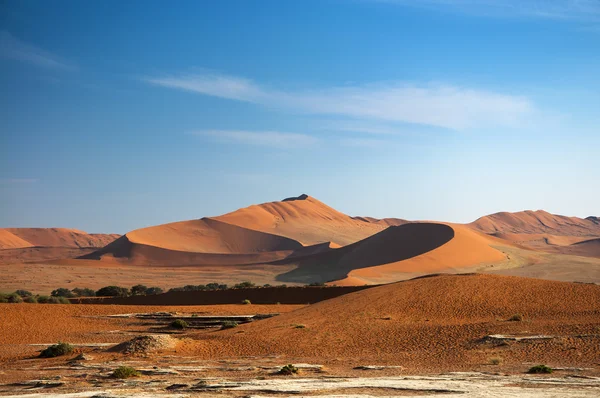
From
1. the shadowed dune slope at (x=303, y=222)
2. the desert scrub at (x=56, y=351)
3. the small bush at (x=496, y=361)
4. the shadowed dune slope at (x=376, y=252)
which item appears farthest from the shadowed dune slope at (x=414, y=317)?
the shadowed dune slope at (x=303, y=222)

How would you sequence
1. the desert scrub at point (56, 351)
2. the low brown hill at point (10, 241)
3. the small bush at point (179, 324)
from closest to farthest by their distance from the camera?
the desert scrub at point (56, 351), the small bush at point (179, 324), the low brown hill at point (10, 241)

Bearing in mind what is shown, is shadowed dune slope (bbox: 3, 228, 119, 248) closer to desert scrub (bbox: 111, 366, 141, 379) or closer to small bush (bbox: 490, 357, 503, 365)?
desert scrub (bbox: 111, 366, 141, 379)

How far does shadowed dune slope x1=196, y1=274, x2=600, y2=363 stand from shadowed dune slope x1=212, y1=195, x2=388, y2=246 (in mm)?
94644

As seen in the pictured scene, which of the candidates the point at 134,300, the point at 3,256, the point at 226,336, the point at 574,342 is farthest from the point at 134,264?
the point at 574,342

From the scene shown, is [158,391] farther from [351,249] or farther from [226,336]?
[351,249]

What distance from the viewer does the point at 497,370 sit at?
52.0 ft

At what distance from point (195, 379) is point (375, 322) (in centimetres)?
1132

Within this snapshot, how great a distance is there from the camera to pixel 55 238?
624ft

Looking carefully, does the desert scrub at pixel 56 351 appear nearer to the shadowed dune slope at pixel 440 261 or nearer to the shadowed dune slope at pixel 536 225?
the shadowed dune slope at pixel 440 261

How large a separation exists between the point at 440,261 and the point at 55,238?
15030 centimetres

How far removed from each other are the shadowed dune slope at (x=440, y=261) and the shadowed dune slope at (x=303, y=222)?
1909 inches

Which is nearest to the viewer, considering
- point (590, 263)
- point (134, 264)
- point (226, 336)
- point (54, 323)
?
point (226, 336)

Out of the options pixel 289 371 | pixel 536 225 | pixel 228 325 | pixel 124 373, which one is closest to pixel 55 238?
pixel 536 225

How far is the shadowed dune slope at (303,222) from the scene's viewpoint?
130m
